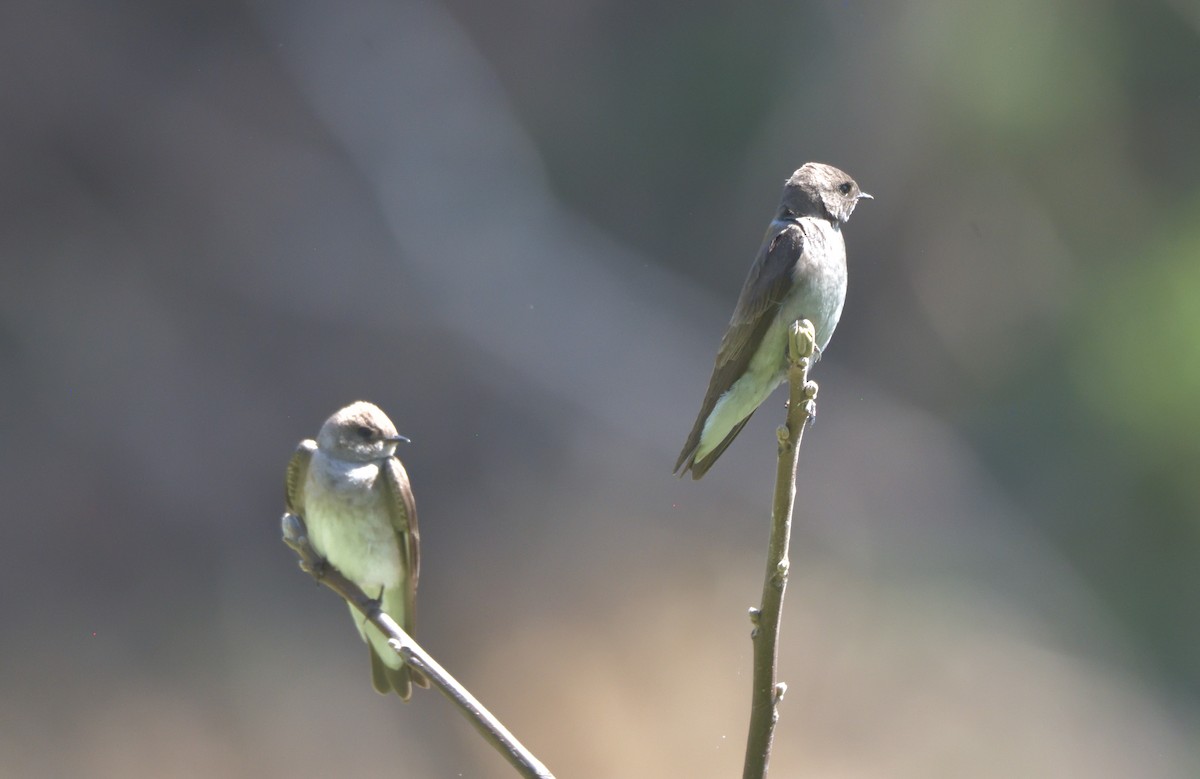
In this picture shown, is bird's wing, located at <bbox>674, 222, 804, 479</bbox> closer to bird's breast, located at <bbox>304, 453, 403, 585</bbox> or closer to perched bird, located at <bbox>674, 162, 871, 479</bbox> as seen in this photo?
perched bird, located at <bbox>674, 162, 871, 479</bbox>

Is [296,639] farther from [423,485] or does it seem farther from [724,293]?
[724,293]

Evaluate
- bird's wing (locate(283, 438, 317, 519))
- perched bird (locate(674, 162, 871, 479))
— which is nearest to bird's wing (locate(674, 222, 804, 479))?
perched bird (locate(674, 162, 871, 479))

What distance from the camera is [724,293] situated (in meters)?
7.25

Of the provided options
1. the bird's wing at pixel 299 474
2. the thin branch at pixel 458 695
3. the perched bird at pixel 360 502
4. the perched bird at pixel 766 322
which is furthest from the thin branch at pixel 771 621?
the bird's wing at pixel 299 474

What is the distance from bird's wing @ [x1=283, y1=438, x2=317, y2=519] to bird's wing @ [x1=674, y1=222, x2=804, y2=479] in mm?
879

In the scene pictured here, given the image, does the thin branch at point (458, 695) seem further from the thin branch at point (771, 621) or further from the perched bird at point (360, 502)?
the perched bird at point (360, 502)

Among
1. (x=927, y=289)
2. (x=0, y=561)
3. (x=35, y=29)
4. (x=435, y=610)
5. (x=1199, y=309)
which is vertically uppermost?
(x=1199, y=309)

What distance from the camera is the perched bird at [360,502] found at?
2.72m

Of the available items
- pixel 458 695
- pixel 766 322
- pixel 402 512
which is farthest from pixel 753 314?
pixel 458 695

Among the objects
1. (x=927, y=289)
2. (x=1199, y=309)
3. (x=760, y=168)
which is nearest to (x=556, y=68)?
(x=760, y=168)

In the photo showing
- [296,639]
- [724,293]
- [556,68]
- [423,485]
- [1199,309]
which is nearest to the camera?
[1199,309]

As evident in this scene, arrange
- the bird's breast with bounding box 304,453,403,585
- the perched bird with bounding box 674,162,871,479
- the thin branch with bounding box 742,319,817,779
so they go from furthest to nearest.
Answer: the bird's breast with bounding box 304,453,403,585, the perched bird with bounding box 674,162,871,479, the thin branch with bounding box 742,319,817,779

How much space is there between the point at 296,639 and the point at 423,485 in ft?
3.41

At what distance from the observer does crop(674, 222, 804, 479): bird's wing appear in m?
2.35
